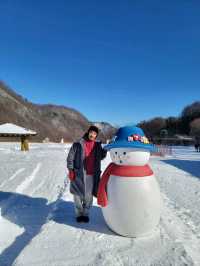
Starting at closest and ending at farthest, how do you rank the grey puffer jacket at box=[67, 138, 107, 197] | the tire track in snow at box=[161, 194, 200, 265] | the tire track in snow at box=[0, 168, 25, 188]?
the tire track in snow at box=[161, 194, 200, 265] → the grey puffer jacket at box=[67, 138, 107, 197] → the tire track in snow at box=[0, 168, 25, 188]

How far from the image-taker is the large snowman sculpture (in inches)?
153

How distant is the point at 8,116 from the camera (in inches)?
2499

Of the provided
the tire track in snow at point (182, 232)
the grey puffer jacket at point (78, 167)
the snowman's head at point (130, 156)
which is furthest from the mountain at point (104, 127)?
the tire track in snow at point (182, 232)

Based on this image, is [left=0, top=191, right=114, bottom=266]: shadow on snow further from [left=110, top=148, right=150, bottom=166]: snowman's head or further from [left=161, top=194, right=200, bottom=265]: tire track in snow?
[left=110, top=148, right=150, bottom=166]: snowman's head

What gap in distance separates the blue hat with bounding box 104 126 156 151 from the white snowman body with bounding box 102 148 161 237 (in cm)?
6

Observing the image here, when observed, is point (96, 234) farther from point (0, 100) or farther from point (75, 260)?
point (0, 100)

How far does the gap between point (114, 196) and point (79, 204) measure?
34.9 inches

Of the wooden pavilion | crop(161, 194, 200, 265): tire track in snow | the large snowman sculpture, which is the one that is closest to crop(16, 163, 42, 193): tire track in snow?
crop(161, 194, 200, 265): tire track in snow

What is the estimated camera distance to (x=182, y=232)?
4.51 metres

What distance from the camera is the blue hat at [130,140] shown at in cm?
403

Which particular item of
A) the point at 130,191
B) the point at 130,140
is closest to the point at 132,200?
the point at 130,191

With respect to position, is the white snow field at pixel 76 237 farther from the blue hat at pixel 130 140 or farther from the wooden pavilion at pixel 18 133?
the wooden pavilion at pixel 18 133

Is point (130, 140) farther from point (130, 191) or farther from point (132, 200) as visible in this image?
point (132, 200)

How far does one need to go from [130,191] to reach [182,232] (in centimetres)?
136
